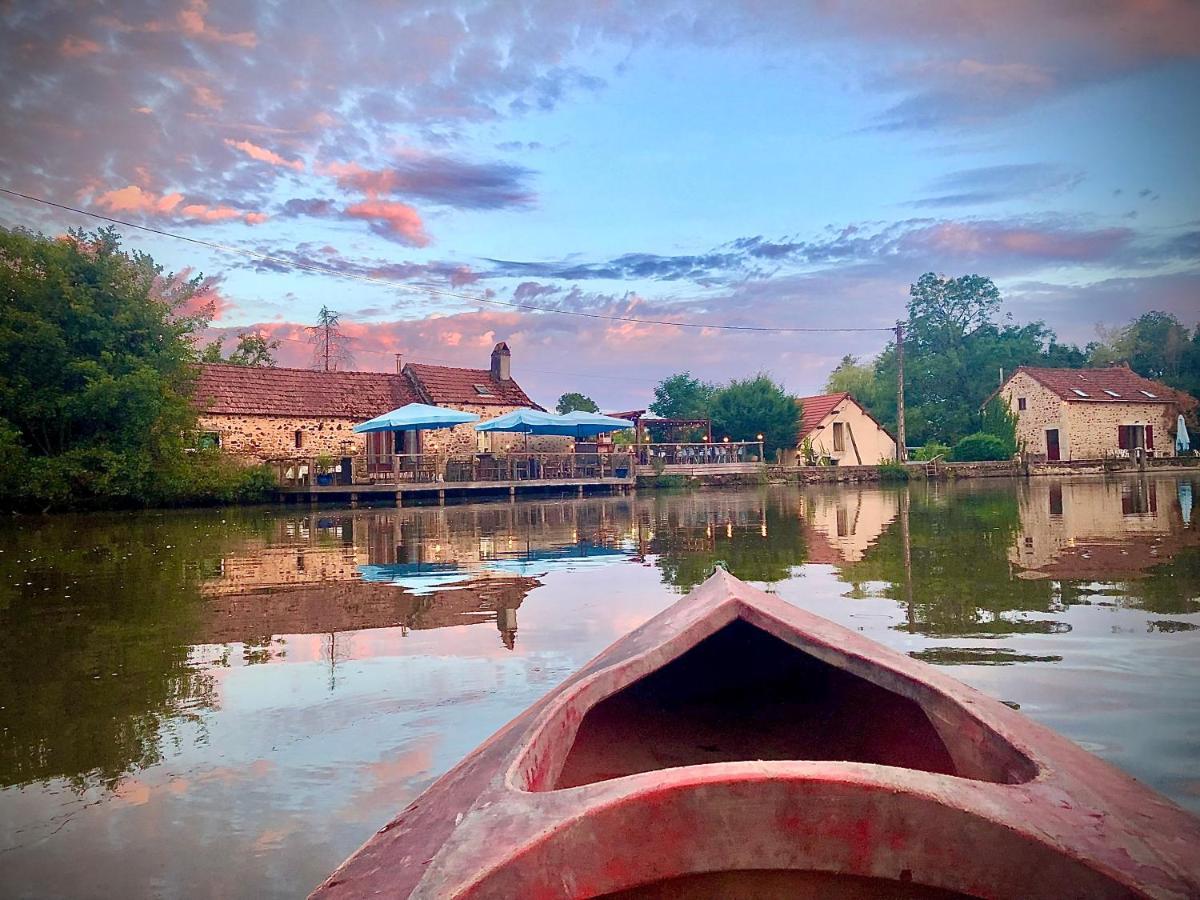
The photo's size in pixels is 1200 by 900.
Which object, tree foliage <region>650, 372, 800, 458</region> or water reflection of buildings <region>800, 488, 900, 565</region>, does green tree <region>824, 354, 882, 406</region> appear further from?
water reflection of buildings <region>800, 488, 900, 565</region>

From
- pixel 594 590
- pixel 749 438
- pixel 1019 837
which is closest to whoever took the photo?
pixel 1019 837

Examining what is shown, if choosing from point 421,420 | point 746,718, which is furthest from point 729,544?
point 421,420

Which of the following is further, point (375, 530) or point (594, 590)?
point (375, 530)

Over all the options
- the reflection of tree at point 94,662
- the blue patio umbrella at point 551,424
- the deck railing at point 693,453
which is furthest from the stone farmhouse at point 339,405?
the reflection of tree at point 94,662

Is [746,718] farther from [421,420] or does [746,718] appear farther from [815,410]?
[815,410]

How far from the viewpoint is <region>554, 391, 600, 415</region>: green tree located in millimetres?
47694

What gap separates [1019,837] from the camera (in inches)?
55.6

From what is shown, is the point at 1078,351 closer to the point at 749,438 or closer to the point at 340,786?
the point at 749,438

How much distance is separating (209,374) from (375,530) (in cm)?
1584

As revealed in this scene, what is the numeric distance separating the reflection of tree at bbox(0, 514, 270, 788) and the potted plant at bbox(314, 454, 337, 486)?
46.2ft

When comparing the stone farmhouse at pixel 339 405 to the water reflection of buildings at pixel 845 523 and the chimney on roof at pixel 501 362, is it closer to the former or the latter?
the chimney on roof at pixel 501 362

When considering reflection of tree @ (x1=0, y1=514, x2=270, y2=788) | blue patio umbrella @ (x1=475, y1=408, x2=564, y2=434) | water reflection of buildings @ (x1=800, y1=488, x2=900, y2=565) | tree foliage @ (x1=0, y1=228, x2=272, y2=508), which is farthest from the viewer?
blue patio umbrella @ (x1=475, y1=408, x2=564, y2=434)

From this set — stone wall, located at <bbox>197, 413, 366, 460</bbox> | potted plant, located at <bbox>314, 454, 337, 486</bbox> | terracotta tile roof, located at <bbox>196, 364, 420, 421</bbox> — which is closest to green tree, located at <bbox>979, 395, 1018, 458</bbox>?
terracotta tile roof, located at <bbox>196, 364, 420, 421</bbox>

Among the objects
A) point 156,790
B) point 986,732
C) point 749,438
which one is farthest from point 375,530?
point 749,438
